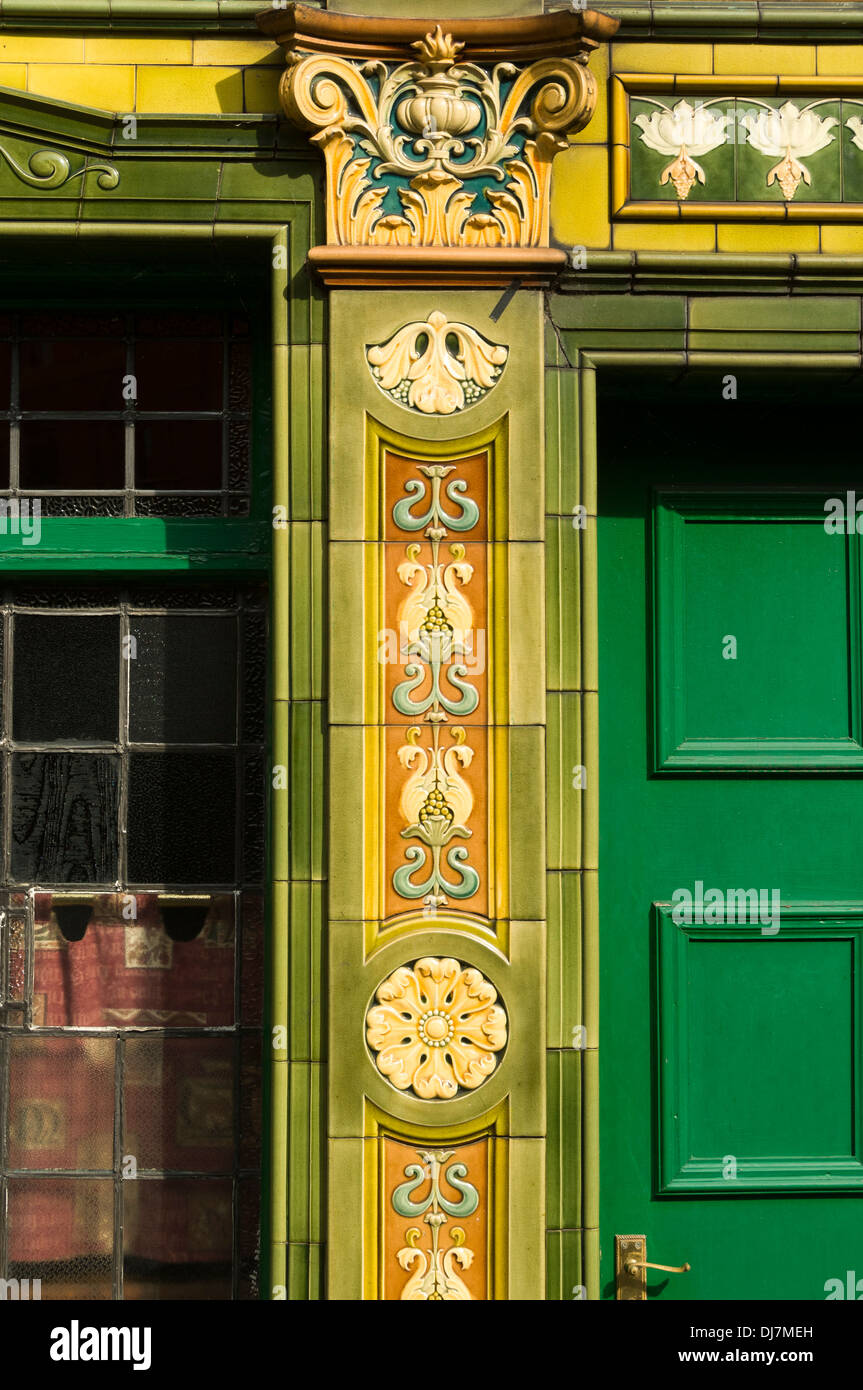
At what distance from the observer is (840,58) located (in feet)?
12.0

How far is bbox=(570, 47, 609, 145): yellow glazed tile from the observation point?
11.9 feet

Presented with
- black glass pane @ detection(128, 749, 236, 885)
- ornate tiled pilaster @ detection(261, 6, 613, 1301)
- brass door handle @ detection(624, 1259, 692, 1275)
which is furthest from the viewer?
black glass pane @ detection(128, 749, 236, 885)

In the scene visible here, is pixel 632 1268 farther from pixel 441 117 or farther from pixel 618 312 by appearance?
pixel 441 117

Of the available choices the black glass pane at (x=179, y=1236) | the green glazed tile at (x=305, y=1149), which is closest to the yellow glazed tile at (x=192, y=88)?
the green glazed tile at (x=305, y=1149)

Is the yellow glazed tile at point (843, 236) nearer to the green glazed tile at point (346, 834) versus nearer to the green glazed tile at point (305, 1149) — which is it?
the green glazed tile at point (346, 834)

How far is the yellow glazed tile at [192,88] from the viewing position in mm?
3621

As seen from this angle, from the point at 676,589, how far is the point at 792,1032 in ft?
4.50

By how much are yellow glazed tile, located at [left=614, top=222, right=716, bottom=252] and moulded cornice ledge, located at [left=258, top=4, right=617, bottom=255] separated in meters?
0.24

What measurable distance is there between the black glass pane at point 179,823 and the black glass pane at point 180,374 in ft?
3.54

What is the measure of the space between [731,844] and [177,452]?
2.07m

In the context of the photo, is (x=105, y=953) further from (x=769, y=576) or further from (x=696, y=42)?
(x=696, y=42)

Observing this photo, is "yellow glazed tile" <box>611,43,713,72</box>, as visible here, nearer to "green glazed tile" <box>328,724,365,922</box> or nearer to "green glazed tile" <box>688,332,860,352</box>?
"green glazed tile" <box>688,332,860,352</box>

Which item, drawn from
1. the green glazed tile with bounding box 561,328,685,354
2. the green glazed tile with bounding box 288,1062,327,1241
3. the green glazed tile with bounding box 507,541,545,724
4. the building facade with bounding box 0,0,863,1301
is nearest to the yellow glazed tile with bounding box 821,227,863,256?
the building facade with bounding box 0,0,863,1301

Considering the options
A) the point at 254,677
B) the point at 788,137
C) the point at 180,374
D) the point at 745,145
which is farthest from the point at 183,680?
the point at 788,137
